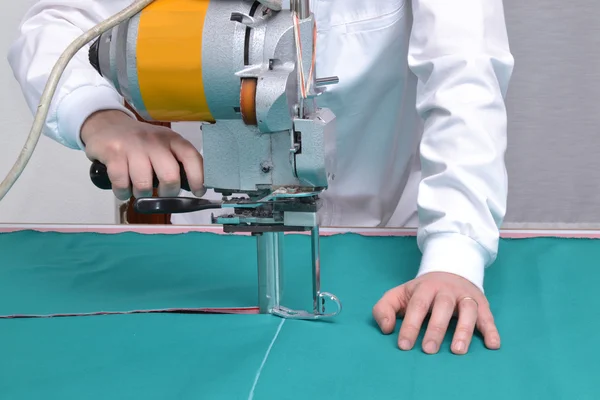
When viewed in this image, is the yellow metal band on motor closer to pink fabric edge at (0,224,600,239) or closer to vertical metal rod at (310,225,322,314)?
vertical metal rod at (310,225,322,314)

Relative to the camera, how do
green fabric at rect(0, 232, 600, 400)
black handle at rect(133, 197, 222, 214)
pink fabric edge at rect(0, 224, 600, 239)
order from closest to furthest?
green fabric at rect(0, 232, 600, 400)
black handle at rect(133, 197, 222, 214)
pink fabric edge at rect(0, 224, 600, 239)

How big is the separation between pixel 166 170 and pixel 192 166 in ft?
0.11

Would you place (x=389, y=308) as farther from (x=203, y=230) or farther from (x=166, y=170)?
(x=203, y=230)

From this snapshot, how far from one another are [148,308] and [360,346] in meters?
0.29

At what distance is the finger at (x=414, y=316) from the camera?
32.1 inches

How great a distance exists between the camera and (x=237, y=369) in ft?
2.52

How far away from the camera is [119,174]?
907 mm

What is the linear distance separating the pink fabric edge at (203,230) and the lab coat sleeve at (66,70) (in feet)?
0.62

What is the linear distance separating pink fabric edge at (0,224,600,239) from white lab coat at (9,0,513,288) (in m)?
0.11

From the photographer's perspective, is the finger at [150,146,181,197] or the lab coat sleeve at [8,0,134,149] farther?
the lab coat sleeve at [8,0,134,149]

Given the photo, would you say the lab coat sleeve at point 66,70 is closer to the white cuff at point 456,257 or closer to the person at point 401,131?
the person at point 401,131

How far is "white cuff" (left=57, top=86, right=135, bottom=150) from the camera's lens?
1054mm

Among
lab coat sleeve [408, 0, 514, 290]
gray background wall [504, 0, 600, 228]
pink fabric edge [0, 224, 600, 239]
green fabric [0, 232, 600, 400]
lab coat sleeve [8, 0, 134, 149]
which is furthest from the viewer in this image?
gray background wall [504, 0, 600, 228]

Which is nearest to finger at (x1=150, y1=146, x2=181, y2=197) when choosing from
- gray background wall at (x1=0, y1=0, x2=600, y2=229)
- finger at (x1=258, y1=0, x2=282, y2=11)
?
finger at (x1=258, y1=0, x2=282, y2=11)
